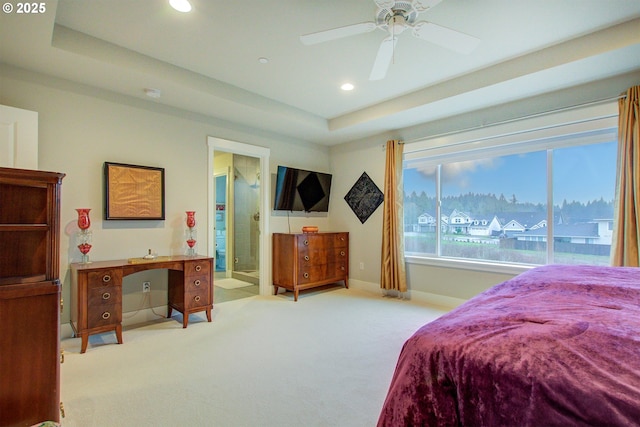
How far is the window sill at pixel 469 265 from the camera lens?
3512mm

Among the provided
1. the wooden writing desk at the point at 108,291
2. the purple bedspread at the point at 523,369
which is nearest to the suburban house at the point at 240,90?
the wooden writing desk at the point at 108,291

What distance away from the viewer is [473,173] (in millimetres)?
4027

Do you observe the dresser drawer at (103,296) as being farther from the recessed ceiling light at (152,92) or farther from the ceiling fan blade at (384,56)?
the ceiling fan blade at (384,56)

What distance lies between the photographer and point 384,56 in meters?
2.26

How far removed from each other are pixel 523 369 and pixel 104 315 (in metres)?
3.08

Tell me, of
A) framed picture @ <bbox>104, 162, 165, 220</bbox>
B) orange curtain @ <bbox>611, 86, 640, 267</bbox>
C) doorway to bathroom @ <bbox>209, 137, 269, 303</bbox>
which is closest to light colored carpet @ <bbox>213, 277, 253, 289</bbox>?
doorway to bathroom @ <bbox>209, 137, 269, 303</bbox>

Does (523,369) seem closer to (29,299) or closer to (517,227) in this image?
(29,299)

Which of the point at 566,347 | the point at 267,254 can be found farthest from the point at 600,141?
the point at 267,254

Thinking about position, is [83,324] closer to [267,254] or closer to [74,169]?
[74,169]

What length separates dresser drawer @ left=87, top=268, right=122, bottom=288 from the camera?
263 centimetres

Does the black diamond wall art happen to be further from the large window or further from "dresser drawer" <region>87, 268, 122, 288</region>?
"dresser drawer" <region>87, 268, 122, 288</region>

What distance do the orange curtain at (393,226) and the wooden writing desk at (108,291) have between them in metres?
2.55

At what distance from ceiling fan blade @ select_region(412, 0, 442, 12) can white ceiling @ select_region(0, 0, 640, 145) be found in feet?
1.26

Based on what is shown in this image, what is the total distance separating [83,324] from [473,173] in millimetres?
4482
